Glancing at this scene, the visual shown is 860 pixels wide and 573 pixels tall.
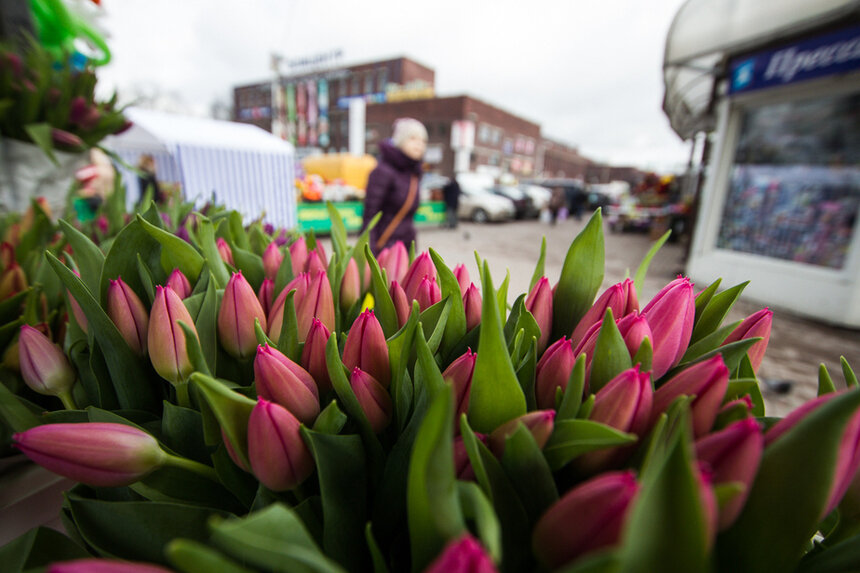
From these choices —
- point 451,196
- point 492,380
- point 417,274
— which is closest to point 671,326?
point 492,380

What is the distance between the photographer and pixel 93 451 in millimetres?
317

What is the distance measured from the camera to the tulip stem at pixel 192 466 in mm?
354

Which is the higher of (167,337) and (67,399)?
(167,337)

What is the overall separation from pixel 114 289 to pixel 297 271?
0.24 meters

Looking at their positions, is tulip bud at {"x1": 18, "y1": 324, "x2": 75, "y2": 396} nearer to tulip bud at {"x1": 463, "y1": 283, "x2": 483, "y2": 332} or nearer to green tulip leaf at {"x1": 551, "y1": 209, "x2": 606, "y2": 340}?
tulip bud at {"x1": 463, "y1": 283, "x2": 483, "y2": 332}

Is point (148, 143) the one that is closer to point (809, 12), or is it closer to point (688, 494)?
point (688, 494)

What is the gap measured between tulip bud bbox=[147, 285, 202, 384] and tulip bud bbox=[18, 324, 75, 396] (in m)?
0.14

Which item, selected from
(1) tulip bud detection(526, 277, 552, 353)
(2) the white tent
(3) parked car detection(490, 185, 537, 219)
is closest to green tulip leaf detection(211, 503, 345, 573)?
(1) tulip bud detection(526, 277, 552, 353)

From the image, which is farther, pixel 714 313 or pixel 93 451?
pixel 714 313

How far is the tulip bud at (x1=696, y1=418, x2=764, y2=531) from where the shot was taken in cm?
24

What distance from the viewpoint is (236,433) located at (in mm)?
317

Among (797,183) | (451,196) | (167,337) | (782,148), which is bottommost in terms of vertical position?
(167,337)

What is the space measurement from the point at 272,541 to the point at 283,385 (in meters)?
0.14

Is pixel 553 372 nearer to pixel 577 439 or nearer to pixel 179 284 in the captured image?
pixel 577 439
